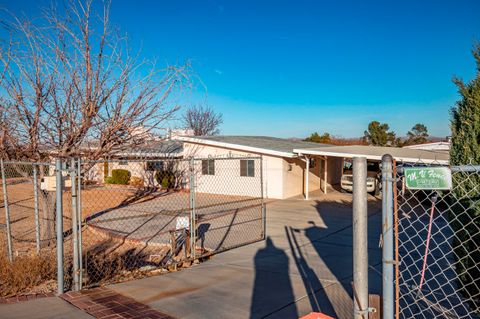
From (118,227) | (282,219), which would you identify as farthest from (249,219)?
(118,227)

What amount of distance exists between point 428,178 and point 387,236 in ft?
1.38

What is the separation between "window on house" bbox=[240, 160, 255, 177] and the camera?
20.6 meters

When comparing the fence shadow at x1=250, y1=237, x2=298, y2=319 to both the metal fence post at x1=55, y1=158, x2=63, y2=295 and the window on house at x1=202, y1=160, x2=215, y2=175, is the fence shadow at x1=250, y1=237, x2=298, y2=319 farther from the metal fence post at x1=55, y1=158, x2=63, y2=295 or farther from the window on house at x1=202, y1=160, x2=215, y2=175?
the window on house at x1=202, y1=160, x2=215, y2=175

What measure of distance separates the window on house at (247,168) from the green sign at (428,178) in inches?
718

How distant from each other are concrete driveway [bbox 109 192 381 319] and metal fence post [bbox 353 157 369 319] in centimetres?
245

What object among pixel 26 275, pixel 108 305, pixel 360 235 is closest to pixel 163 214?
pixel 26 275

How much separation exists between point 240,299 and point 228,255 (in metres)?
2.88

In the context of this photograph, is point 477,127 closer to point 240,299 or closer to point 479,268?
point 479,268

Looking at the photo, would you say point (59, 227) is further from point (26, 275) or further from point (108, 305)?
point (108, 305)

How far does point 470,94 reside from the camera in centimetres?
343

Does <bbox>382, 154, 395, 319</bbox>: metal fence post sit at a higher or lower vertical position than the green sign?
lower

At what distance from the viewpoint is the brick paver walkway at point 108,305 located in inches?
176

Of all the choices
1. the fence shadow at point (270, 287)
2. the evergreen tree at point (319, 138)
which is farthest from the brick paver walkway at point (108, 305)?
the evergreen tree at point (319, 138)

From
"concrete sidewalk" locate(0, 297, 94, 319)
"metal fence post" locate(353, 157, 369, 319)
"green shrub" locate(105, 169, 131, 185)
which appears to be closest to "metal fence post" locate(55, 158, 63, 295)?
"concrete sidewalk" locate(0, 297, 94, 319)
